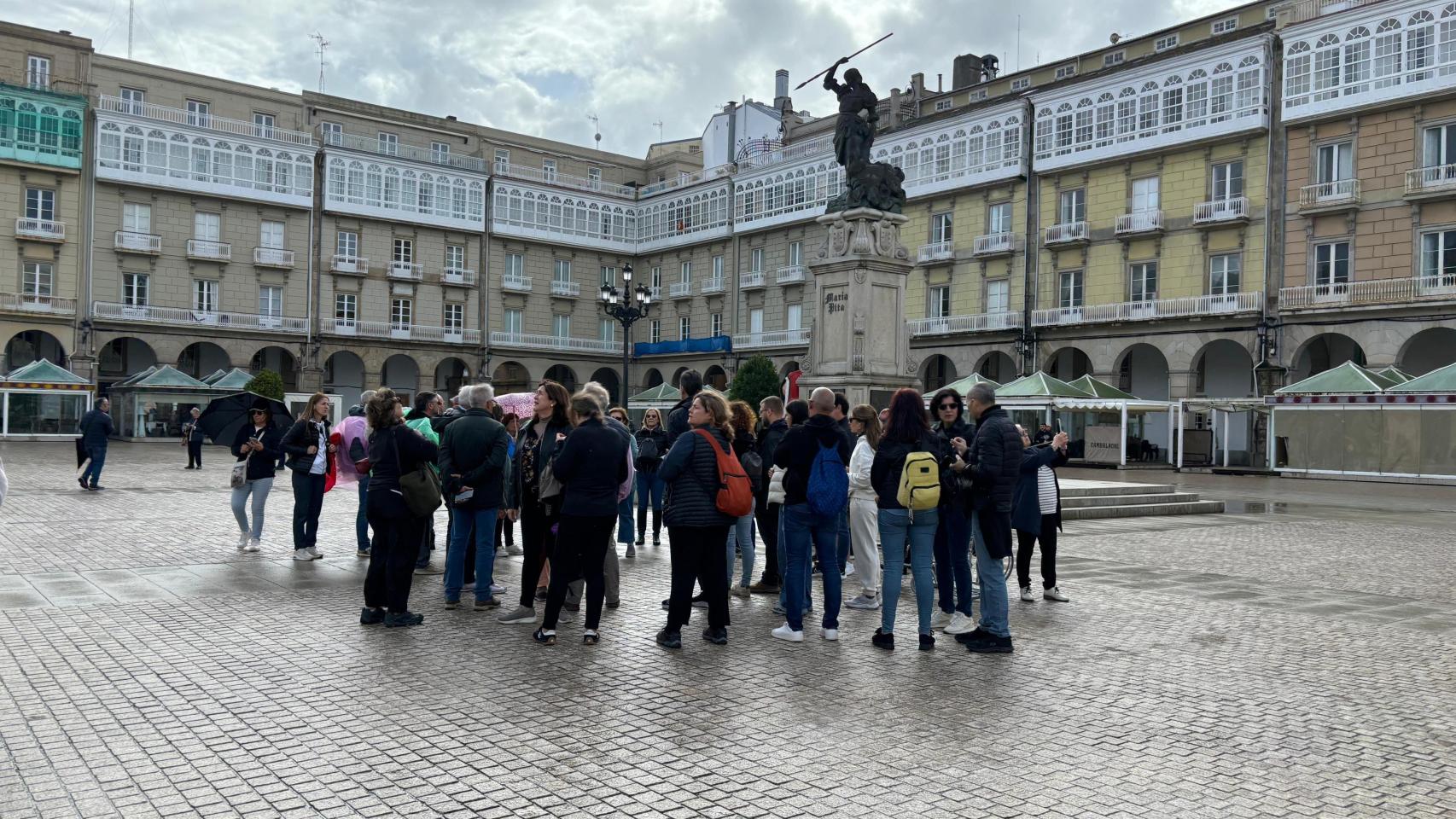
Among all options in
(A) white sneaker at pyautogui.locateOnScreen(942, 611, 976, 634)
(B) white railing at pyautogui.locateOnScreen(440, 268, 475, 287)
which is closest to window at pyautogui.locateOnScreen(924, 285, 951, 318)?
(B) white railing at pyautogui.locateOnScreen(440, 268, 475, 287)

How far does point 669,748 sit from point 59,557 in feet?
27.3

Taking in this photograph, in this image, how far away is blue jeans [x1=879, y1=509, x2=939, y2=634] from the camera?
7.04 meters

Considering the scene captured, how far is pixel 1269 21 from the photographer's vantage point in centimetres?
3381

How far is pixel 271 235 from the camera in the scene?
48406 mm

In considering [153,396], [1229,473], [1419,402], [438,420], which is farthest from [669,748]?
[153,396]

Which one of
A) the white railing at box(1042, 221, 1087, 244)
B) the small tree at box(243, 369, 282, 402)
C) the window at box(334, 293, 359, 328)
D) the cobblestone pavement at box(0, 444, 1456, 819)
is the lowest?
the cobblestone pavement at box(0, 444, 1456, 819)

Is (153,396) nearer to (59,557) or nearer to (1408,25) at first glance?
(59,557)

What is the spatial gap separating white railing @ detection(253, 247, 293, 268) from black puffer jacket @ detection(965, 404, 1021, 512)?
47198 millimetres

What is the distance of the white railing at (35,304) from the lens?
139 ft

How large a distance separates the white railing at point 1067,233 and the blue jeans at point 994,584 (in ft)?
110

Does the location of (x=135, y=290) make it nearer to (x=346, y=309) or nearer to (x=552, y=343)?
(x=346, y=309)

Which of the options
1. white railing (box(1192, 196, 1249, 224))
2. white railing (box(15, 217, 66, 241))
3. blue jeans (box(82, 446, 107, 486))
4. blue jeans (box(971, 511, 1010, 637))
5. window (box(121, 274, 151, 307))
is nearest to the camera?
blue jeans (box(971, 511, 1010, 637))

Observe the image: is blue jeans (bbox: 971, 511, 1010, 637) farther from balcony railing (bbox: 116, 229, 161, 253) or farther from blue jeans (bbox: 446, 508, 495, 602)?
balcony railing (bbox: 116, 229, 161, 253)

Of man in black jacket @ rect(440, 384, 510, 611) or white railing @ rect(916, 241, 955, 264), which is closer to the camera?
man in black jacket @ rect(440, 384, 510, 611)
